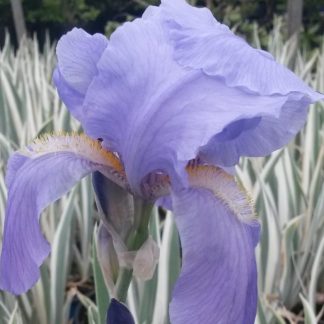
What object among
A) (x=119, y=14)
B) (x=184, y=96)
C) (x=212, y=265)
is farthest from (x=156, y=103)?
(x=119, y=14)

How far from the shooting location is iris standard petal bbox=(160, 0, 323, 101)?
479mm

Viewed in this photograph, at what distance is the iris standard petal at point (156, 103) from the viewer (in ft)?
1.61

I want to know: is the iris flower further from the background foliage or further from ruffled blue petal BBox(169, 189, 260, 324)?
the background foliage

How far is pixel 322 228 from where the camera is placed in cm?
153

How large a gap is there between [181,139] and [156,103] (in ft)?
0.10

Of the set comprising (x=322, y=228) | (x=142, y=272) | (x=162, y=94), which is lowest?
(x=322, y=228)

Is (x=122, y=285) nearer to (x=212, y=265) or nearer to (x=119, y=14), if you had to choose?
(x=212, y=265)

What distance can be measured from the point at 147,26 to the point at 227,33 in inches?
2.4

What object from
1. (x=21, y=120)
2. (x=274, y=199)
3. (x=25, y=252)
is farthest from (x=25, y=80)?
(x=25, y=252)

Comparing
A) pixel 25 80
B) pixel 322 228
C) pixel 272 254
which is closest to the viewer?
pixel 272 254

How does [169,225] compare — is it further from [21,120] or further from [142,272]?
[21,120]

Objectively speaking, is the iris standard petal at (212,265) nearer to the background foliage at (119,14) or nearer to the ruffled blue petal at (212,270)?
the ruffled blue petal at (212,270)

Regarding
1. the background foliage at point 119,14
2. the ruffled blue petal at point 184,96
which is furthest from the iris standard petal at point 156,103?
the background foliage at point 119,14

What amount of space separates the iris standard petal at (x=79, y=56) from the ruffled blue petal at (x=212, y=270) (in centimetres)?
14
